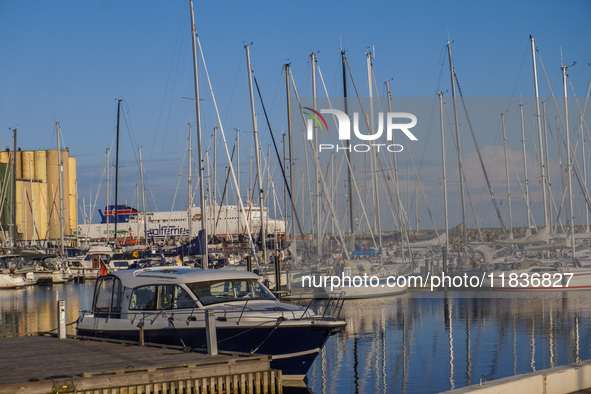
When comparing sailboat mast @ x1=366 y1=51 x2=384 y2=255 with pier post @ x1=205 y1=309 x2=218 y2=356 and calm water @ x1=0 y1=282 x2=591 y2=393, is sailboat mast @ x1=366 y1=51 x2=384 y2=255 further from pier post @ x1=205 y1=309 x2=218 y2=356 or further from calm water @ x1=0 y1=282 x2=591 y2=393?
pier post @ x1=205 y1=309 x2=218 y2=356

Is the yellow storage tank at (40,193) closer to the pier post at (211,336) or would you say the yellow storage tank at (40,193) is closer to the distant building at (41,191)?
the distant building at (41,191)

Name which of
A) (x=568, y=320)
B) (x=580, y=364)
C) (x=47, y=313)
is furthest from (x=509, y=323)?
(x=47, y=313)

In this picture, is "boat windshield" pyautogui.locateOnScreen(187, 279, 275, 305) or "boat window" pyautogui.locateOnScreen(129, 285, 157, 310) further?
"boat window" pyautogui.locateOnScreen(129, 285, 157, 310)

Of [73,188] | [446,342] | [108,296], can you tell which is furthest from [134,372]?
[73,188]

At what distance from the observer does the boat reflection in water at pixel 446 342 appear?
1941 centimetres

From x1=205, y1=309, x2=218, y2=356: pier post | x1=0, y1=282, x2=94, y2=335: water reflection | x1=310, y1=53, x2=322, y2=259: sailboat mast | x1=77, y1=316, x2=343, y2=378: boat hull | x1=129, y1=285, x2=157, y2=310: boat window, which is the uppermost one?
x1=310, y1=53, x2=322, y2=259: sailboat mast

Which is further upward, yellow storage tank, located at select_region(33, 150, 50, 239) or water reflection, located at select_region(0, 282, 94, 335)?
yellow storage tank, located at select_region(33, 150, 50, 239)

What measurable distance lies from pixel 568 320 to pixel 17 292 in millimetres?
39596

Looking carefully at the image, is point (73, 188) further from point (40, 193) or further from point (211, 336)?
point (211, 336)

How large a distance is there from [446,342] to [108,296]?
12.2 meters

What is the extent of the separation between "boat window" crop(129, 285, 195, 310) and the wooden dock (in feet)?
6.33

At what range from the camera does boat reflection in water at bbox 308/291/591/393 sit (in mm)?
19406

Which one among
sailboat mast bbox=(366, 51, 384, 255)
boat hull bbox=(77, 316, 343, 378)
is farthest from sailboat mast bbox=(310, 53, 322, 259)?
boat hull bbox=(77, 316, 343, 378)

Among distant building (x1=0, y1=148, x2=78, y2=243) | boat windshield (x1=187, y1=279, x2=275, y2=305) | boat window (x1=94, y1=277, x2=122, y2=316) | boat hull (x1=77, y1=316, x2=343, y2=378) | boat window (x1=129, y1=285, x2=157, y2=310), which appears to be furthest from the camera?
distant building (x1=0, y1=148, x2=78, y2=243)
